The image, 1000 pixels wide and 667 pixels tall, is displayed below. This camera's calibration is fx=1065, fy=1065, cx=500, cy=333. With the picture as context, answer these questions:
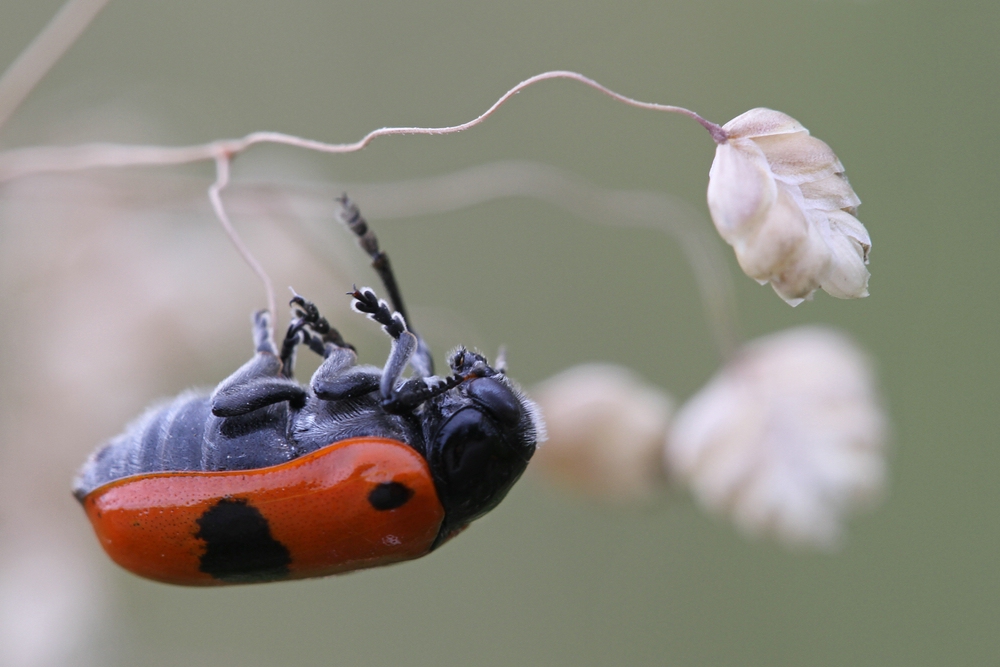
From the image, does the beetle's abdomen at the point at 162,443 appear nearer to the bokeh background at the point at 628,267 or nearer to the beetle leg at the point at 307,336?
the beetle leg at the point at 307,336

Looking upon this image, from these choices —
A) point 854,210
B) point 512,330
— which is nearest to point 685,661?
point 512,330

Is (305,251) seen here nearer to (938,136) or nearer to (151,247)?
(151,247)

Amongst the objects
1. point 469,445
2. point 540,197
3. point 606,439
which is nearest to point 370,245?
point 469,445

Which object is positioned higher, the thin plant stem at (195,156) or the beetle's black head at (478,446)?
the thin plant stem at (195,156)

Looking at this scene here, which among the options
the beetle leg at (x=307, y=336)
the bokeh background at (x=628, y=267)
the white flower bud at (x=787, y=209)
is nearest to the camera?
the white flower bud at (x=787, y=209)

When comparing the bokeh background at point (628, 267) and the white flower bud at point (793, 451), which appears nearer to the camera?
the white flower bud at point (793, 451)

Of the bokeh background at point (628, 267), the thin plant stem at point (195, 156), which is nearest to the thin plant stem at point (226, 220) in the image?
the thin plant stem at point (195, 156)

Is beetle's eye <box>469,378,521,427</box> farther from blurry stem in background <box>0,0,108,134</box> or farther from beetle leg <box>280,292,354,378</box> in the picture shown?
blurry stem in background <box>0,0,108,134</box>
